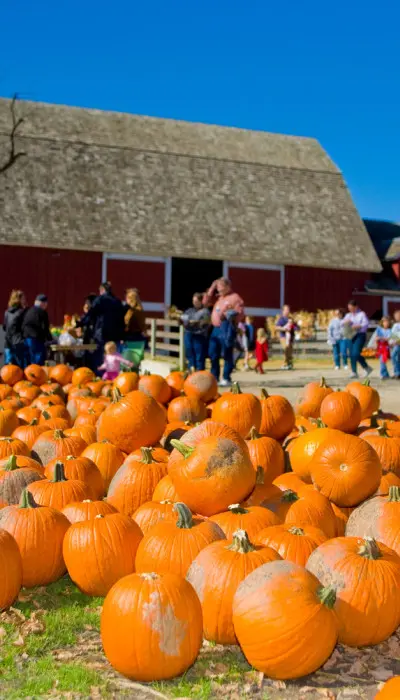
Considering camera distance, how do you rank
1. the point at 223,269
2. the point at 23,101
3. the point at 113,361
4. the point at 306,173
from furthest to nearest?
the point at 306,173, the point at 23,101, the point at 223,269, the point at 113,361

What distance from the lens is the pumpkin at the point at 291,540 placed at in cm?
381

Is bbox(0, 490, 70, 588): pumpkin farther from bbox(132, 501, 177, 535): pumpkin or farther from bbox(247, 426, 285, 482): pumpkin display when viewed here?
bbox(247, 426, 285, 482): pumpkin display

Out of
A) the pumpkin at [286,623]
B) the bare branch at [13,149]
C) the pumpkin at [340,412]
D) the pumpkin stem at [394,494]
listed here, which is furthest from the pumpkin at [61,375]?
the bare branch at [13,149]

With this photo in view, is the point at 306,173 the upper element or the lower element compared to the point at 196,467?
upper

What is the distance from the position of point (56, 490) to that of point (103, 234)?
2270cm

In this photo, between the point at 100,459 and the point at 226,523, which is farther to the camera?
the point at 100,459

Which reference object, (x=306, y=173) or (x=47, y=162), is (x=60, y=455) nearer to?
(x=47, y=162)

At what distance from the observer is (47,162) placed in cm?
2828

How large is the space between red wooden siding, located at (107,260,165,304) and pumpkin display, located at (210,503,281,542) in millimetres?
23088

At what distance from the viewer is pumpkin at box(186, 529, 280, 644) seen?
347cm

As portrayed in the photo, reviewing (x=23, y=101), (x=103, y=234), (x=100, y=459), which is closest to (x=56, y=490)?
(x=100, y=459)

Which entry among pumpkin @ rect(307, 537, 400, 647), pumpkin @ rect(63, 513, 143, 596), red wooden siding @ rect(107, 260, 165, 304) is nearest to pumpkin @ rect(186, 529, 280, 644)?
pumpkin @ rect(307, 537, 400, 647)

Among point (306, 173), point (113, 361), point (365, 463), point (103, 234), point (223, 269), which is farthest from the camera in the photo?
point (306, 173)

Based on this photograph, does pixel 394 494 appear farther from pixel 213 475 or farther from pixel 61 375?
pixel 61 375
